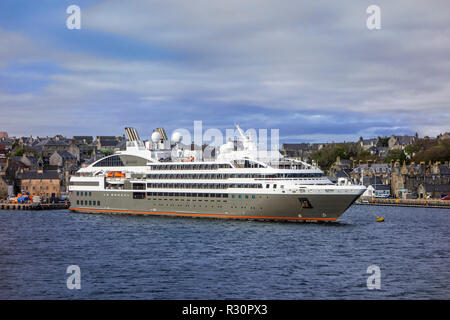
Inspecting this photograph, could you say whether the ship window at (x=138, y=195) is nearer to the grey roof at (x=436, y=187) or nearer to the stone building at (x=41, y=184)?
the stone building at (x=41, y=184)

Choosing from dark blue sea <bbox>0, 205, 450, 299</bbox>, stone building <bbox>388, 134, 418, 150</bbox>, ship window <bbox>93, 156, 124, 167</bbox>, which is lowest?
dark blue sea <bbox>0, 205, 450, 299</bbox>

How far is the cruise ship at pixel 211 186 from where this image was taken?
58.0 meters

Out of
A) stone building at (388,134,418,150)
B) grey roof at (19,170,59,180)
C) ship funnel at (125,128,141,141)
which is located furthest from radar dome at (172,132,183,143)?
stone building at (388,134,418,150)

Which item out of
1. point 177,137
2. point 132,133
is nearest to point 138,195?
point 177,137

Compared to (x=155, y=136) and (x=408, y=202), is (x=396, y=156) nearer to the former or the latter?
(x=408, y=202)

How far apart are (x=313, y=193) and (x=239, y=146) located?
16.0 meters

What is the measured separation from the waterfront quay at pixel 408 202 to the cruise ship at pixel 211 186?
46633 mm

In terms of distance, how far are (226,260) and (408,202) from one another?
250ft

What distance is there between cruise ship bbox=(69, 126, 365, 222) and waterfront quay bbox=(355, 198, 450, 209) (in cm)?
4663

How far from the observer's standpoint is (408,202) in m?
107

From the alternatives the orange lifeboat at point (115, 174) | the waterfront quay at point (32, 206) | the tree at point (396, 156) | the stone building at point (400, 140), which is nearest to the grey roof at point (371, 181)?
the tree at point (396, 156)

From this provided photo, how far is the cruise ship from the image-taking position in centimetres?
5797

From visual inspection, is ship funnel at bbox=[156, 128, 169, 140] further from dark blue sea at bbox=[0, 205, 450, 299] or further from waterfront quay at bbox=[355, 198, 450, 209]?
waterfront quay at bbox=[355, 198, 450, 209]
